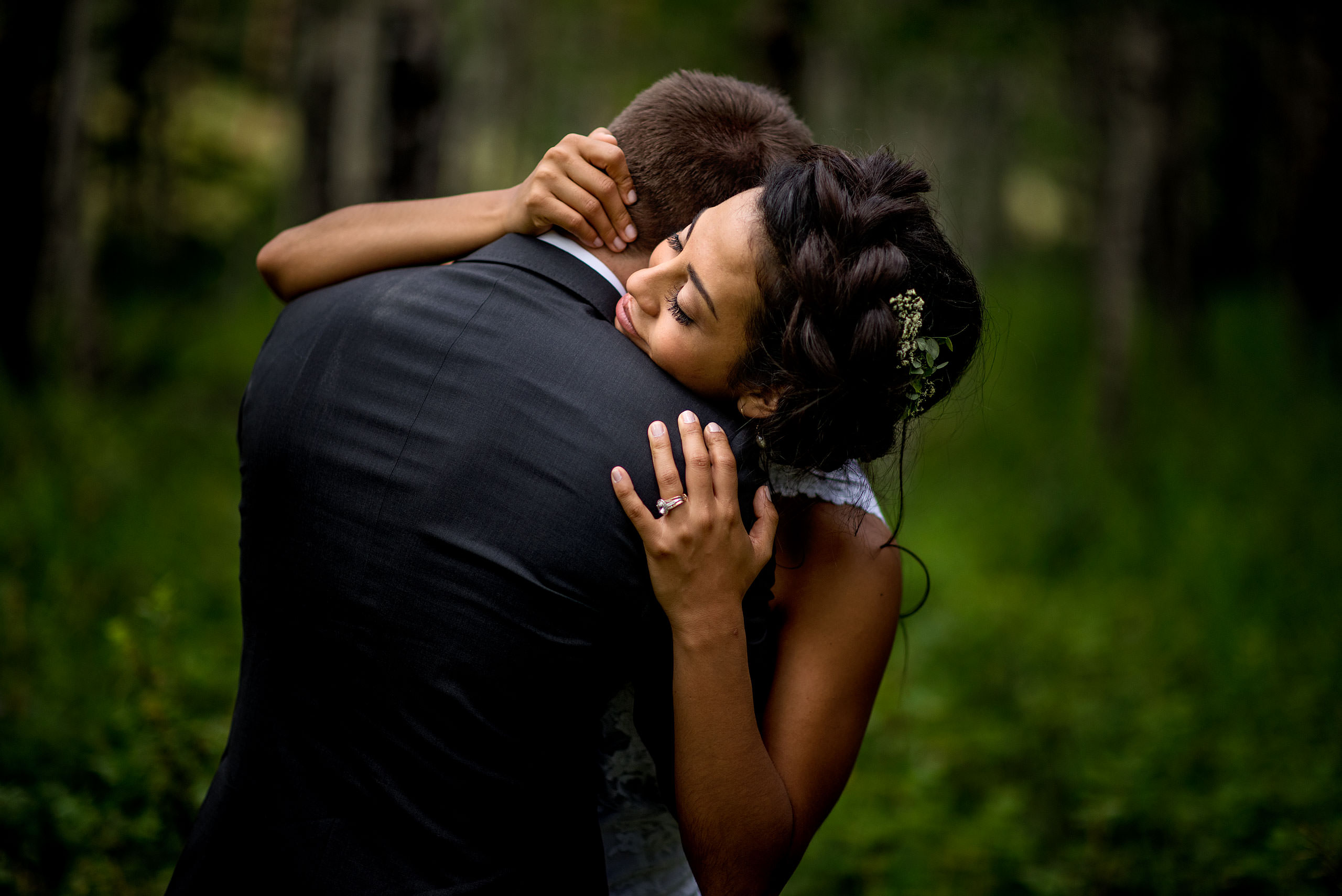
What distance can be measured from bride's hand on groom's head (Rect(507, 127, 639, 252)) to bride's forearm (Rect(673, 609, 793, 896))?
0.68m

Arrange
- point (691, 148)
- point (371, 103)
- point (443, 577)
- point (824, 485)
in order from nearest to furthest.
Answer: point (443, 577) → point (824, 485) → point (691, 148) → point (371, 103)

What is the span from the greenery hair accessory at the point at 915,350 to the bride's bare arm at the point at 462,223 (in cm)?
50

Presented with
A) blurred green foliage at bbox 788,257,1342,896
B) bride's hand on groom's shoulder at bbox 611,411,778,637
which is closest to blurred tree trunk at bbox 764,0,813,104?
blurred green foliage at bbox 788,257,1342,896

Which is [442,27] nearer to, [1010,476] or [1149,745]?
[1149,745]

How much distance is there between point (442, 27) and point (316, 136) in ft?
17.5

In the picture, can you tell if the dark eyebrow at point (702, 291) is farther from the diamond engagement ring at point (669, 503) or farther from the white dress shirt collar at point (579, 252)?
the diamond engagement ring at point (669, 503)

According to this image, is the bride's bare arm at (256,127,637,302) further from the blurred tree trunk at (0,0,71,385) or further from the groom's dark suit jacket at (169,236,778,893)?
the blurred tree trunk at (0,0,71,385)

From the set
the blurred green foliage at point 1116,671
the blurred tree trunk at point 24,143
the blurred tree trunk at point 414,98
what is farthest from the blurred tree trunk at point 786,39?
the blurred tree trunk at point 24,143

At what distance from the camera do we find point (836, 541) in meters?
1.58

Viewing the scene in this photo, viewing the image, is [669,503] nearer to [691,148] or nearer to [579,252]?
[579,252]

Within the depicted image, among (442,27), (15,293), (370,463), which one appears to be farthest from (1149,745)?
(15,293)

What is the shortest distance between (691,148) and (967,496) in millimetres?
6150

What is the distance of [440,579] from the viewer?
135cm

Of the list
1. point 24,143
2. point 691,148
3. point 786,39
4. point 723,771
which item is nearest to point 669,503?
point 723,771
